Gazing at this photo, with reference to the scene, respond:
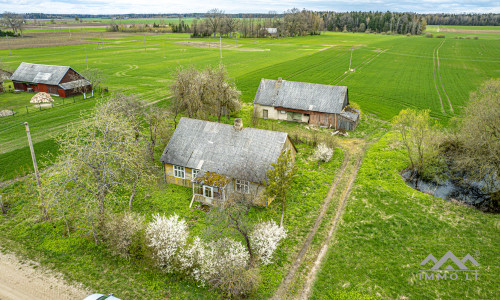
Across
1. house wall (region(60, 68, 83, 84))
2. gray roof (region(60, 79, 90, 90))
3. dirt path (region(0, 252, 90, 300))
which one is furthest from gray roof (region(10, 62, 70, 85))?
dirt path (region(0, 252, 90, 300))

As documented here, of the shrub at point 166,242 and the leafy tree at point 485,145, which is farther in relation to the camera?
the leafy tree at point 485,145

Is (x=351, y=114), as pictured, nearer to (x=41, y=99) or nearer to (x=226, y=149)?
(x=226, y=149)

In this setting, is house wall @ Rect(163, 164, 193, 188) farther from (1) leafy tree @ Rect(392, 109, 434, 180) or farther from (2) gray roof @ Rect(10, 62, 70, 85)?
(2) gray roof @ Rect(10, 62, 70, 85)

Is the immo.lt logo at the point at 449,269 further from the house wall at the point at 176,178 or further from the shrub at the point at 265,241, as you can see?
the house wall at the point at 176,178

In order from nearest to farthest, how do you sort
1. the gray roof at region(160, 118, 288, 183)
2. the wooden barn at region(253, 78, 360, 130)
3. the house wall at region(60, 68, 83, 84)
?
the gray roof at region(160, 118, 288, 183), the wooden barn at region(253, 78, 360, 130), the house wall at region(60, 68, 83, 84)

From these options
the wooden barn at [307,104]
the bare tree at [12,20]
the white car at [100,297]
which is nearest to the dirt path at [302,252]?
the white car at [100,297]

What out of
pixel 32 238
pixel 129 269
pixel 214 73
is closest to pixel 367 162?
pixel 214 73
